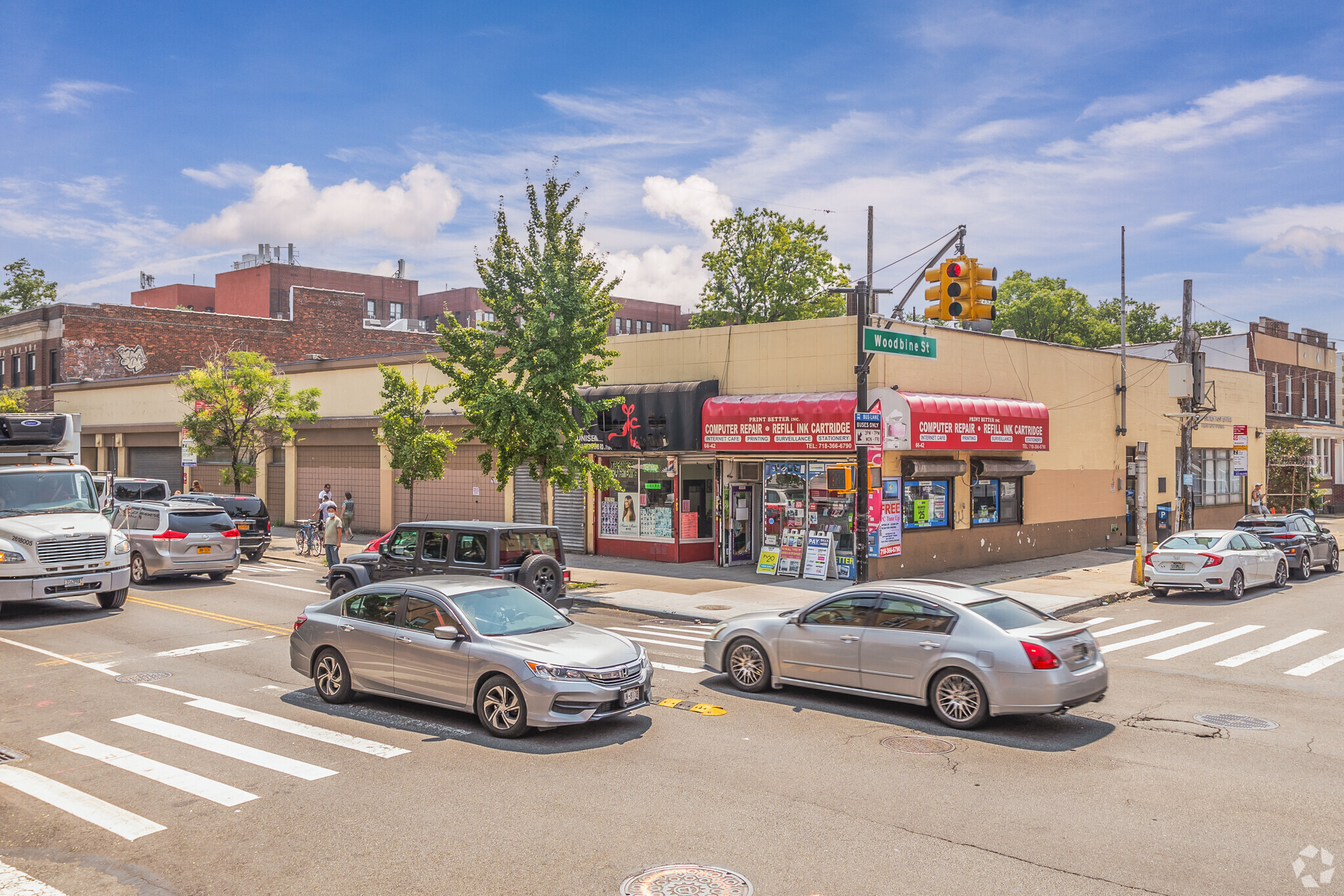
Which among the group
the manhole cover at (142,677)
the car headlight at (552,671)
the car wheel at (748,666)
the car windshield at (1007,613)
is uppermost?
the car windshield at (1007,613)

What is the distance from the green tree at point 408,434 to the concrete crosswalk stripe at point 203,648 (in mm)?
10446

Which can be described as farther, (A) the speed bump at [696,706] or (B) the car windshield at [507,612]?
(A) the speed bump at [696,706]

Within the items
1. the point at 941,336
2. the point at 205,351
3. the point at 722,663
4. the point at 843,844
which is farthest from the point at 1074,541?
the point at 205,351

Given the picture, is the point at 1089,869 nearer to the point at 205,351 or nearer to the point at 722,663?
the point at 722,663

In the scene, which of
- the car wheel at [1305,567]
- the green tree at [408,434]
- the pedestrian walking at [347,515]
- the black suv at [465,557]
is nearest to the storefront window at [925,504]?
the car wheel at [1305,567]

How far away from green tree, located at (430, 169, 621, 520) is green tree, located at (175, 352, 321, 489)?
1216 centimetres

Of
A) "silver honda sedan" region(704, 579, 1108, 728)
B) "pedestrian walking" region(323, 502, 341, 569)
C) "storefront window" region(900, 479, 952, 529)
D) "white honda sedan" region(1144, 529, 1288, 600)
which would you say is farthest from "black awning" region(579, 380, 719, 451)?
→ "silver honda sedan" region(704, 579, 1108, 728)

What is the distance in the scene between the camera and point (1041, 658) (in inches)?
386

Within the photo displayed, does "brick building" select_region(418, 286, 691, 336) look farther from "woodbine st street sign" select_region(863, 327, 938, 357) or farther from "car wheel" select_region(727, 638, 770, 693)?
"car wheel" select_region(727, 638, 770, 693)

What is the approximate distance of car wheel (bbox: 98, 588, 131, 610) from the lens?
18106 millimetres

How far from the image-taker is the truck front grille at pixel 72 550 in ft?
55.2

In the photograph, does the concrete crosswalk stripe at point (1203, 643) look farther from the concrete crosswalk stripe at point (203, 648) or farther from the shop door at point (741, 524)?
the concrete crosswalk stripe at point (203, 648)

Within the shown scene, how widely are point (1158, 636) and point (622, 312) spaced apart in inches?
3121

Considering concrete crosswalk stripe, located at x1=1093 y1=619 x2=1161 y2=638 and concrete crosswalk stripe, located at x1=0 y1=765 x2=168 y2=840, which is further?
concrete crosswalk stripe, located at x1=1093 y1=619 x2=1161 y2=638
